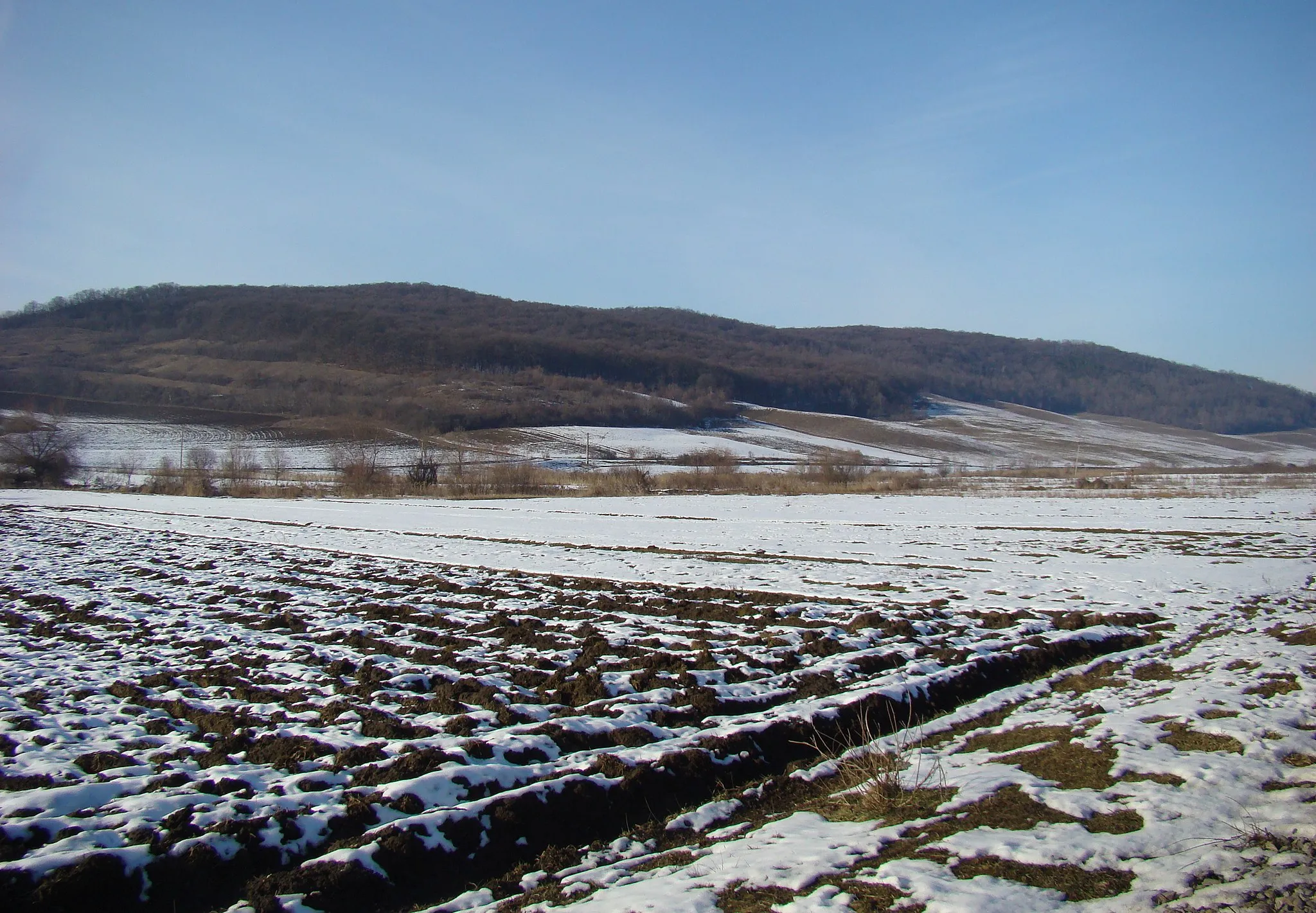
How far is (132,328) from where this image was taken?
16788 cm

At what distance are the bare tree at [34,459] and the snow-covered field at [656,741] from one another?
6804 cm

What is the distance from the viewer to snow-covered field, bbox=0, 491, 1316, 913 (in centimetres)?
520

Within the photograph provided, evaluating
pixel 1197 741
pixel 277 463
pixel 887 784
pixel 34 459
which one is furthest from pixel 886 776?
pixel 277 463

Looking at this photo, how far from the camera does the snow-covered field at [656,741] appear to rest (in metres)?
5.20

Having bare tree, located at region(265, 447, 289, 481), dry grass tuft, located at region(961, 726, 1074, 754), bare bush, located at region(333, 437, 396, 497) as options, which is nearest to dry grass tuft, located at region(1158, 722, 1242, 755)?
dry grass tuft, located at region(961, 726, 1074, 754)

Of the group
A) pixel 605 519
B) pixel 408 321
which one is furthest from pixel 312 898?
pixel 408 321

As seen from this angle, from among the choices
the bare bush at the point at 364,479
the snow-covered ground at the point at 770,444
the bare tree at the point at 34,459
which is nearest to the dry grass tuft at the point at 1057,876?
the bare bush at the point at 364,479

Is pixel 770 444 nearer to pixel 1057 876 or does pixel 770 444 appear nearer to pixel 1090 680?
pixel 1090 680

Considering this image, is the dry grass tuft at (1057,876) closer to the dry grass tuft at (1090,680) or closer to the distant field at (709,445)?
the dry grass tuft at (1090,680)

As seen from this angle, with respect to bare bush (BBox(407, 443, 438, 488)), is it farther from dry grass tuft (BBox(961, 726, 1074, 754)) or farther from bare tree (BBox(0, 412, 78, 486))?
dry grass tuft (BBox(961, 726, 1074, 754))

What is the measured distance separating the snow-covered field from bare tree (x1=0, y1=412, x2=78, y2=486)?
68.0 meters

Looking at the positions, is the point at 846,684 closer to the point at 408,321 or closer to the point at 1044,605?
the point at 1044,605

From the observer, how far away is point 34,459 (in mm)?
70875

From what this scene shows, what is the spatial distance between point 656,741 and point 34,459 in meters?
84.4
